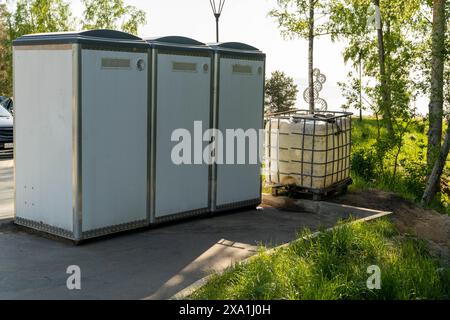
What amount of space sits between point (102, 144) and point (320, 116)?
15.3 ft

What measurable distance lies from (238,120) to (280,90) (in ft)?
81.7

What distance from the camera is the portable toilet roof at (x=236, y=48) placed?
393 inches

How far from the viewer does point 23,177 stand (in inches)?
356

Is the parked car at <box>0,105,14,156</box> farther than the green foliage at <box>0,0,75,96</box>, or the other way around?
the green foliage at <box>0,0,75,96</box>

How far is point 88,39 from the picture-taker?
8102 mm

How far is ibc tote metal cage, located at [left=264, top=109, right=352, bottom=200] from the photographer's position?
1122cm

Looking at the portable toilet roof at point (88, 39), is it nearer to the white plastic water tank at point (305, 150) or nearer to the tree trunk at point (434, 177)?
the white plastic water tank at point (305, 150)

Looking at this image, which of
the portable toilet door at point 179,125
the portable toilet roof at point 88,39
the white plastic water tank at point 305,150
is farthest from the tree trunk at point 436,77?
the portable toilet roof at point 88,39

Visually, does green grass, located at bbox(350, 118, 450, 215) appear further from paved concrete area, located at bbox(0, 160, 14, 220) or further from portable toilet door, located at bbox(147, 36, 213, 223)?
paved concrete area, located at bbox(0, 160, 14, 220)

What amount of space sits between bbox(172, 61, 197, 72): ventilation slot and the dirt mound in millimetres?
3649

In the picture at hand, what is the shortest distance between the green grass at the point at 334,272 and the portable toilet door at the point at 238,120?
89.8 inches

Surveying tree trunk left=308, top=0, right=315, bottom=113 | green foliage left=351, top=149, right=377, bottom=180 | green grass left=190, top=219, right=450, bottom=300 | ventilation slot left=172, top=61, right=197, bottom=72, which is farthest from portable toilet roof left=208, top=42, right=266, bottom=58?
tree trunk left=308, top=0, right=315, bottom=113
